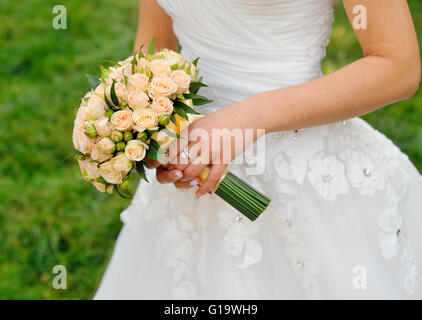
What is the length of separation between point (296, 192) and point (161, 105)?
1.69 ft

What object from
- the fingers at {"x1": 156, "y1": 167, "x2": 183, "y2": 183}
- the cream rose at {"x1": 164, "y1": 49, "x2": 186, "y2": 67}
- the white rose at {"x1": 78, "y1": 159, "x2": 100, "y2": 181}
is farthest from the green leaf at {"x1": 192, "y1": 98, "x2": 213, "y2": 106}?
the white rose at {"x1": 78, "y1": 159, "x2": 100, "y2": 181}

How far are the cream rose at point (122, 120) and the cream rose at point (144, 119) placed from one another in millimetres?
15

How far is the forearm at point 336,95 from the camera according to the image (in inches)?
48.9

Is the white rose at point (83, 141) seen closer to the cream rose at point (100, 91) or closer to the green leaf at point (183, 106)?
the cream rose at point (100, 91)

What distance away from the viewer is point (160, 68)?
1.25 metres

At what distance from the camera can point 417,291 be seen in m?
1.50

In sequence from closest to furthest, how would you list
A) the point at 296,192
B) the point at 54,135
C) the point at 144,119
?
the point at 144,119 < the point at 296,192 < the point at 54,135

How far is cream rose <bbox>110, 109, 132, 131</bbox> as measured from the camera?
1194 millimetres

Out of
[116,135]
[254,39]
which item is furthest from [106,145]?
[254,39]

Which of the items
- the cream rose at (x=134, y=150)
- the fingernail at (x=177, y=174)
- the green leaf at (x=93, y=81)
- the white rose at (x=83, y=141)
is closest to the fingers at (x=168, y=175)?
the fingernail at (x=177, y=174)

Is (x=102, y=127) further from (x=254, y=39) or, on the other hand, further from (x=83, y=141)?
(x=254, y=39)

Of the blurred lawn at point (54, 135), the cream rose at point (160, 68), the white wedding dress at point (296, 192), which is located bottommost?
the blurred lawn at point (54, 135)
